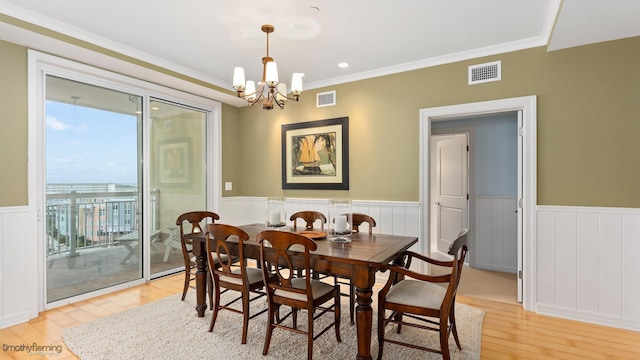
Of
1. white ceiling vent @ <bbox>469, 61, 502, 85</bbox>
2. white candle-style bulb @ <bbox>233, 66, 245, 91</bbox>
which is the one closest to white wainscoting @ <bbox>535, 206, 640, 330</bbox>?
white ceiling vent @ <bbox>469, 61, 502, 85</bbox>

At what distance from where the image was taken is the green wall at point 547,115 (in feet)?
9.53

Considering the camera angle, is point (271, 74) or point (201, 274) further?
point (201, 274)

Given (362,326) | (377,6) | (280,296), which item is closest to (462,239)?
(362,326)

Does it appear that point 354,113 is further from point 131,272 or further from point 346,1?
point 131,272

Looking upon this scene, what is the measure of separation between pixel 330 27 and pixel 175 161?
2.77 meters

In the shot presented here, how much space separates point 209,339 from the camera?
2604mm

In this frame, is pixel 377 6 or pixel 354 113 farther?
pixel 354 113

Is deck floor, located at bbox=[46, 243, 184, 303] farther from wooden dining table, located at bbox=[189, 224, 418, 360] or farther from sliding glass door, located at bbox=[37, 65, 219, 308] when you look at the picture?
wooden dining table, located at bbox=[189, 224, 418, 360]

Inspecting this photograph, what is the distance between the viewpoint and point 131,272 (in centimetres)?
398

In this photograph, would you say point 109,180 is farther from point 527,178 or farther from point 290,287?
point 527,178

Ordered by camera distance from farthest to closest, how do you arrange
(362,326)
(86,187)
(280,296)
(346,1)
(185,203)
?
(185,203) < (86,187) < (346,1) < (280,296) < (362,326)

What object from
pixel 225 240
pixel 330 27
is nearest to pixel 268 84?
pixel 330 27

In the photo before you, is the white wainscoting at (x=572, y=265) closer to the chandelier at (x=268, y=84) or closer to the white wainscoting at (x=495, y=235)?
the white wainscoting at (x=495, y=235)

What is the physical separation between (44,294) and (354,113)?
151 inches
